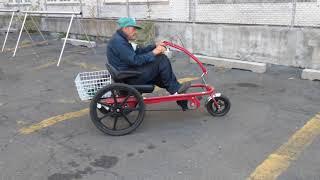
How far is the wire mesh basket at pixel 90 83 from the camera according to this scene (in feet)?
14.6

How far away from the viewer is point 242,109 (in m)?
5.16

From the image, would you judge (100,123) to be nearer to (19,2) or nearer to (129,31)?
(129,31)

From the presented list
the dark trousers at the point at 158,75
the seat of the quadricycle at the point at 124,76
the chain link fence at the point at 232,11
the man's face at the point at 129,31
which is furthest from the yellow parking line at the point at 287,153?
the chain link fence at the point at 232,11

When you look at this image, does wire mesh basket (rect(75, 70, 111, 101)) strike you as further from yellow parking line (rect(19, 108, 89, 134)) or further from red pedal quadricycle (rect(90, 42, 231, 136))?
yellow parking line (rect(19, 108, 89, 134))

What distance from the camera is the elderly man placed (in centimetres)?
438

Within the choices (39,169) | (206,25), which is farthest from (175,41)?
(39,169)

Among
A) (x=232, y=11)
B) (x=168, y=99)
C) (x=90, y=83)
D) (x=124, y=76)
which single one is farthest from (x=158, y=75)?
(x=232, y=11)

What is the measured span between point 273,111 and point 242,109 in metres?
0.41

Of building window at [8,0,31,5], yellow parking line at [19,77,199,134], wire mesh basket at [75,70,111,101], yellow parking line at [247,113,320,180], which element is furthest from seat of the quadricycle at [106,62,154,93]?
building window at [8,0,31,5]

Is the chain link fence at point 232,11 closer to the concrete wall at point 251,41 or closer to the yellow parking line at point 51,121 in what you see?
the concrete wall at point 251,41

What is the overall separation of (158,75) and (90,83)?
0.83 meters

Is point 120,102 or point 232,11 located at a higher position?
point 232,11

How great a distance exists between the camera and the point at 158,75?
15.1 feet

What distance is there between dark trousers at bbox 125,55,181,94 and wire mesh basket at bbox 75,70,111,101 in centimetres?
40
